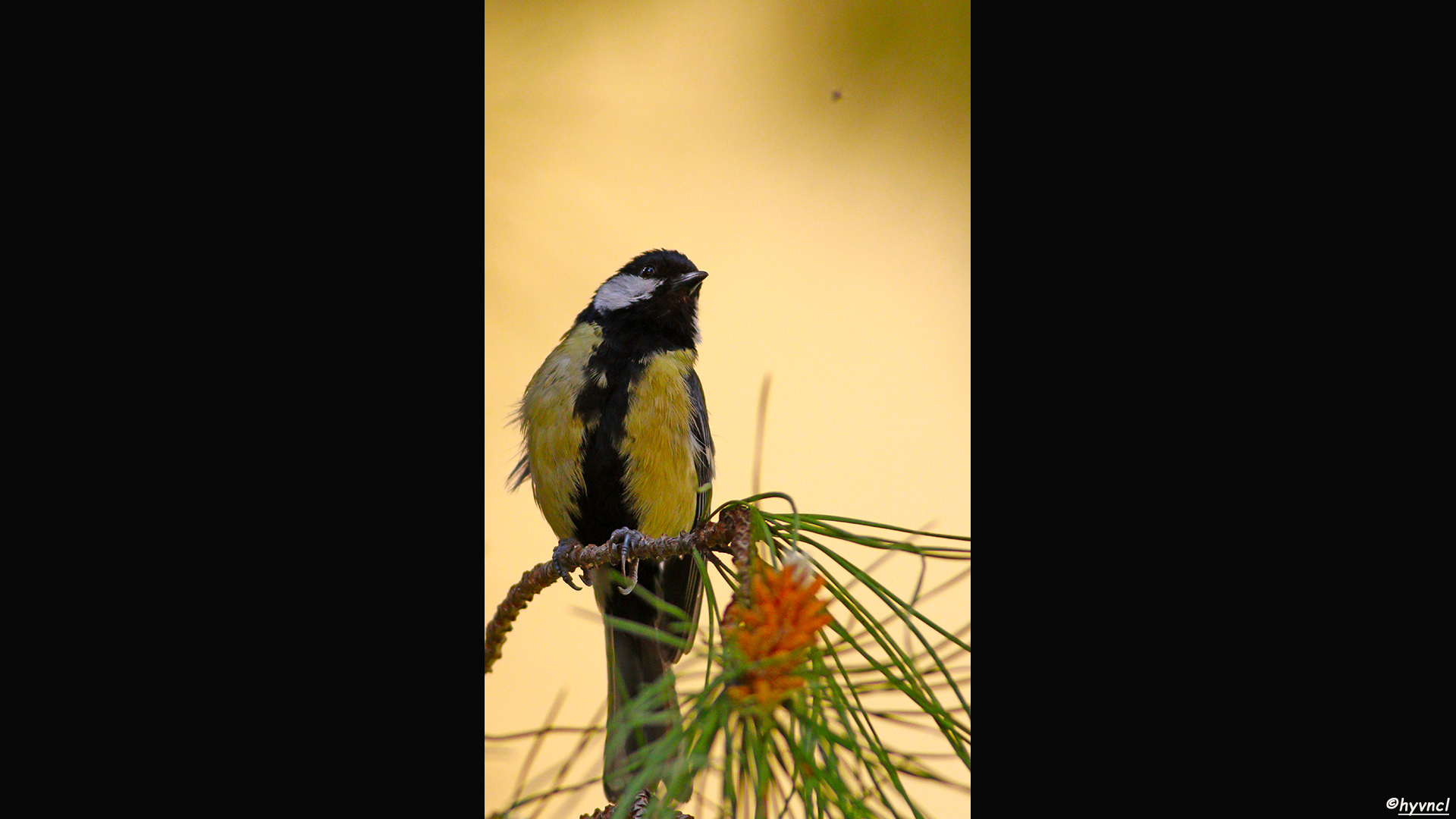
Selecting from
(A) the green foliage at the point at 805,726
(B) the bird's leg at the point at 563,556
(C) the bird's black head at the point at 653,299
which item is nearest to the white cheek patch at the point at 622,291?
(C) the bird's black head at the point at 653,299

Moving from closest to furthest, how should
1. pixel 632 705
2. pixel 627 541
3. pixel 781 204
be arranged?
pixel 632 705 → pixel 627 541 → pixel 781 204

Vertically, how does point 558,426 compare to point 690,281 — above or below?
below

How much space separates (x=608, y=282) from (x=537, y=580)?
1.08 feet

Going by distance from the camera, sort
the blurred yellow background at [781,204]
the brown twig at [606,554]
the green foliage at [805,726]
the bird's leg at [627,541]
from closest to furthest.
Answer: the green foliage at [805,726] → the brown twig at [606,554] → the bird's leg at [627,541] → the blurred yellow background at [781,204]

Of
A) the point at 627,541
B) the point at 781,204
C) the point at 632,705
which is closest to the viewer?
the point at 632,705

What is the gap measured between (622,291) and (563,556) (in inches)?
11.5

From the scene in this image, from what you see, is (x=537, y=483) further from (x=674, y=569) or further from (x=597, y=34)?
(x=597, y=34)

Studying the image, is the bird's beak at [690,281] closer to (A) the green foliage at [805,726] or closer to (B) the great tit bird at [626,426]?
(B) the great tit bird at [626,426]

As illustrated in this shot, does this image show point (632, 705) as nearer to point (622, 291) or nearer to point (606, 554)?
point (606, 554)

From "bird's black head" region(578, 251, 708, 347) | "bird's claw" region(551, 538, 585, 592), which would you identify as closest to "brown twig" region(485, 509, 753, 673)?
"bird's claw" region(551, 538, 585, 592)

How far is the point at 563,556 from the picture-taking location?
916 mm

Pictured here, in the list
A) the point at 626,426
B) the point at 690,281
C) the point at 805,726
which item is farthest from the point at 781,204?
the point at 805,726

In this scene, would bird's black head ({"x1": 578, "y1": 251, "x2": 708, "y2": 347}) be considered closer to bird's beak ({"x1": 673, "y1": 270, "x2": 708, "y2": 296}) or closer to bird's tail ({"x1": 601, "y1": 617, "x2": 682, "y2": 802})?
bird's beak ({"x1": 673, "y1": 270, "x2": 708, "y2": 296})

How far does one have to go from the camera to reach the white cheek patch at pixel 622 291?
102 cm
